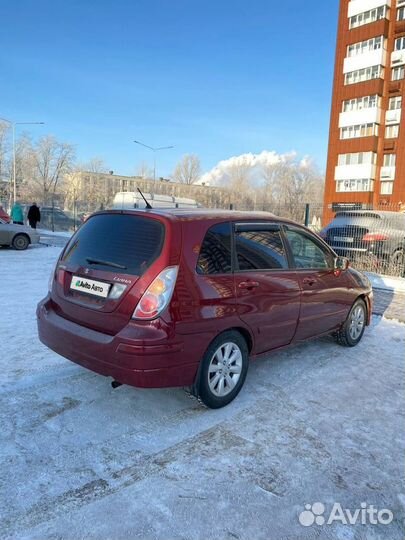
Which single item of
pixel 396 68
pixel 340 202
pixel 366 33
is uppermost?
pixel 366 33

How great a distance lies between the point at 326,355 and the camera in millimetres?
5117

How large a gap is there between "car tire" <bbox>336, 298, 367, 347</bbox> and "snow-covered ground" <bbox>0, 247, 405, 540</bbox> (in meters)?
0.72

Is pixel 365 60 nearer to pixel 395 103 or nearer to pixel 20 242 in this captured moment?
pixel 395 103

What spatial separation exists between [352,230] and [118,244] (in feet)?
32.0

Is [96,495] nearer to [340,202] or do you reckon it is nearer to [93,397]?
[93,397]

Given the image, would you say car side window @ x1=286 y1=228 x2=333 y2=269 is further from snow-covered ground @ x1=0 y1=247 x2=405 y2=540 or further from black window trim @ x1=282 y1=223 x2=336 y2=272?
snow-covered ground @ x1=0 y1=247 x2=405 y2=540

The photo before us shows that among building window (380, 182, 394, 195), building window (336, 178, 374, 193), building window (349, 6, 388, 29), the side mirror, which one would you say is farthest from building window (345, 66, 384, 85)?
the side mirror

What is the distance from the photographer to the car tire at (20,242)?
591 inches

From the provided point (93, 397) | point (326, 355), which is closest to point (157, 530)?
point (93, 397)

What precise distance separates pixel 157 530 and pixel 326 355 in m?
3.38

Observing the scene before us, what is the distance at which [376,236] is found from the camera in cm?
1160

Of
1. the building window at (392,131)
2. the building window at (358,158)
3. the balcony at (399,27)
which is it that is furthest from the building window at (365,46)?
the building window at (358,158)

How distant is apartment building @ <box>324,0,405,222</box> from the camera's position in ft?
137

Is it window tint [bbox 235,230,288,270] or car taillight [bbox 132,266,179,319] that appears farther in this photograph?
window tint [bbox 235,230,288,270]
